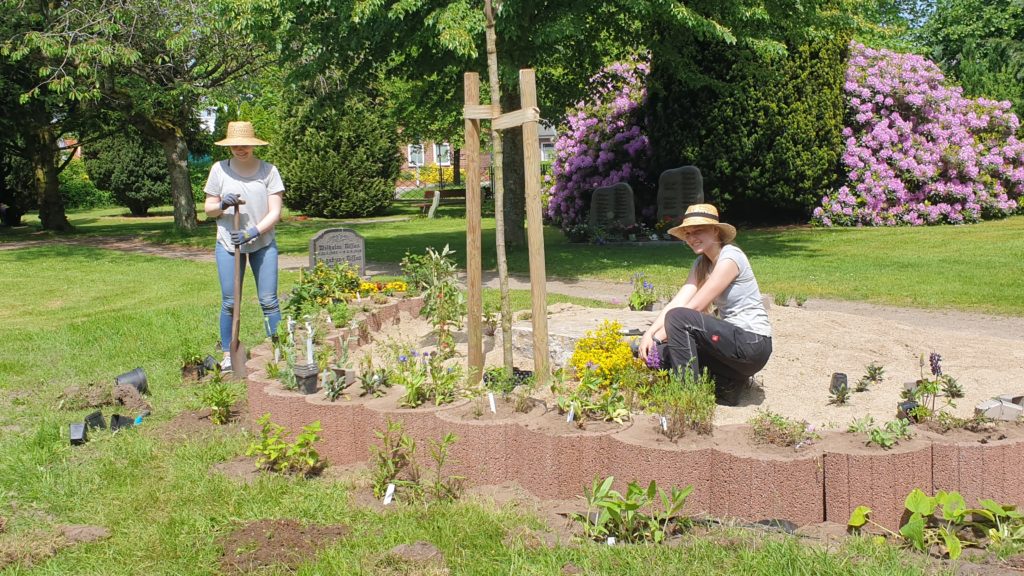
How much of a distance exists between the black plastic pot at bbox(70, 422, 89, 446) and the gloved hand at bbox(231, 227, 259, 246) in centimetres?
155

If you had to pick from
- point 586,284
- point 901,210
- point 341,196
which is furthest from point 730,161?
point 341,196

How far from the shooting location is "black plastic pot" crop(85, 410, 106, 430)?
513cm

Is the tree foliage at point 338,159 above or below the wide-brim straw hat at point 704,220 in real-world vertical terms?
above

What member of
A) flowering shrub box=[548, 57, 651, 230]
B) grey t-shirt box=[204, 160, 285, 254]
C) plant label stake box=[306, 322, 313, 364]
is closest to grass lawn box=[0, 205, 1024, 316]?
flowering shrub box=[548, 57, 651, 230]

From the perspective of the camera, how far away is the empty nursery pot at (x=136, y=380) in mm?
5914

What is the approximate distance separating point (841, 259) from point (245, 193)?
9.26 m

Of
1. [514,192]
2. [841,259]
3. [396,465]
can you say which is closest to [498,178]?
[396,465]

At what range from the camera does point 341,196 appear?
2767 centimetres

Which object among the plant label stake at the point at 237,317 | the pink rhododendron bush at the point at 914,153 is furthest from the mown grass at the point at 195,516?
the pink rhododendron bush at the point at 914,153

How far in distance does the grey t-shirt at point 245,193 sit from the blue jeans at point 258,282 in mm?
73

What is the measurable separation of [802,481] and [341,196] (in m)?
25.3

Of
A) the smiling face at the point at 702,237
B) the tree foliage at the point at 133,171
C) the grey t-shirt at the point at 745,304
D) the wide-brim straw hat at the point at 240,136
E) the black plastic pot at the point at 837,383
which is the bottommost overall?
the black plastic pot at the point at 837,383

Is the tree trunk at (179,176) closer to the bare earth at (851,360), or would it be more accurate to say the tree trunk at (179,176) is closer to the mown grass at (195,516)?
the mown grass at (195,516)

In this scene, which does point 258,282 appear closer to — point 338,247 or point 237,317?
point 237,317
